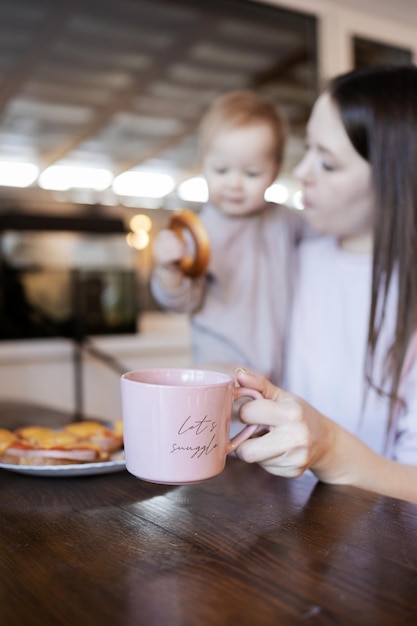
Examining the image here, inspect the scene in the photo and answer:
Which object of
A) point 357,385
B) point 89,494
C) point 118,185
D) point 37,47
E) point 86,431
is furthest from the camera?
point 118,185

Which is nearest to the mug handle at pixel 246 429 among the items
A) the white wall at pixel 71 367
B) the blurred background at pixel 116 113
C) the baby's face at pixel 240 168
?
the baby's face at pixel 240 168

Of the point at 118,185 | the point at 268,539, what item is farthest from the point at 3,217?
the point at 268,539

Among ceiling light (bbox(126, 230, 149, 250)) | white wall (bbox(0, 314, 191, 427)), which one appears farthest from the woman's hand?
ceiling light (bbox(126, 230, 149, 250))

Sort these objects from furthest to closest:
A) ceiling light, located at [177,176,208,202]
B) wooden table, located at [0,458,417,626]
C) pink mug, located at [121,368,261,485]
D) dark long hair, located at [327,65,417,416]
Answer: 1. ceiling light, located at [177,176,208,202]
2. dark long hair, located at [327,65,417,416]
3. pink mug, located at [121,368,261,485]
4. wooden table, located at [0,458,417,626]

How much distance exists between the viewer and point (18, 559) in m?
0.50

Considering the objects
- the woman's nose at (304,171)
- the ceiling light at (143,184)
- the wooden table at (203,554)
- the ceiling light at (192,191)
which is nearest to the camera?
the wooden table at (203,554)

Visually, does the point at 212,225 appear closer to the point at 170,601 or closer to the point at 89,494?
the point at 89,494

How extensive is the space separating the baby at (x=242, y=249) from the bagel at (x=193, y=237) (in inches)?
5.2

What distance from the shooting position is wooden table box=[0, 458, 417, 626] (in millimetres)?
418

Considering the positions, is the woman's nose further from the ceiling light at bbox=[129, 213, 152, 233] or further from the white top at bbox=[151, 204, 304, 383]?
the ceiling light at bbox=[129, 213, 152, 233]

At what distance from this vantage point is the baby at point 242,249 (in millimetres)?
1334

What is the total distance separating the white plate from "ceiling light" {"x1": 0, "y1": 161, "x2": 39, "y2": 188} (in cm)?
209

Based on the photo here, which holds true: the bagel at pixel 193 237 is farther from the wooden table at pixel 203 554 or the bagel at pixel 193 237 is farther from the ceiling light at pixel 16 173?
the ceiling light at pixel 16 173

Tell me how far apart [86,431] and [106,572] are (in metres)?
0.36
